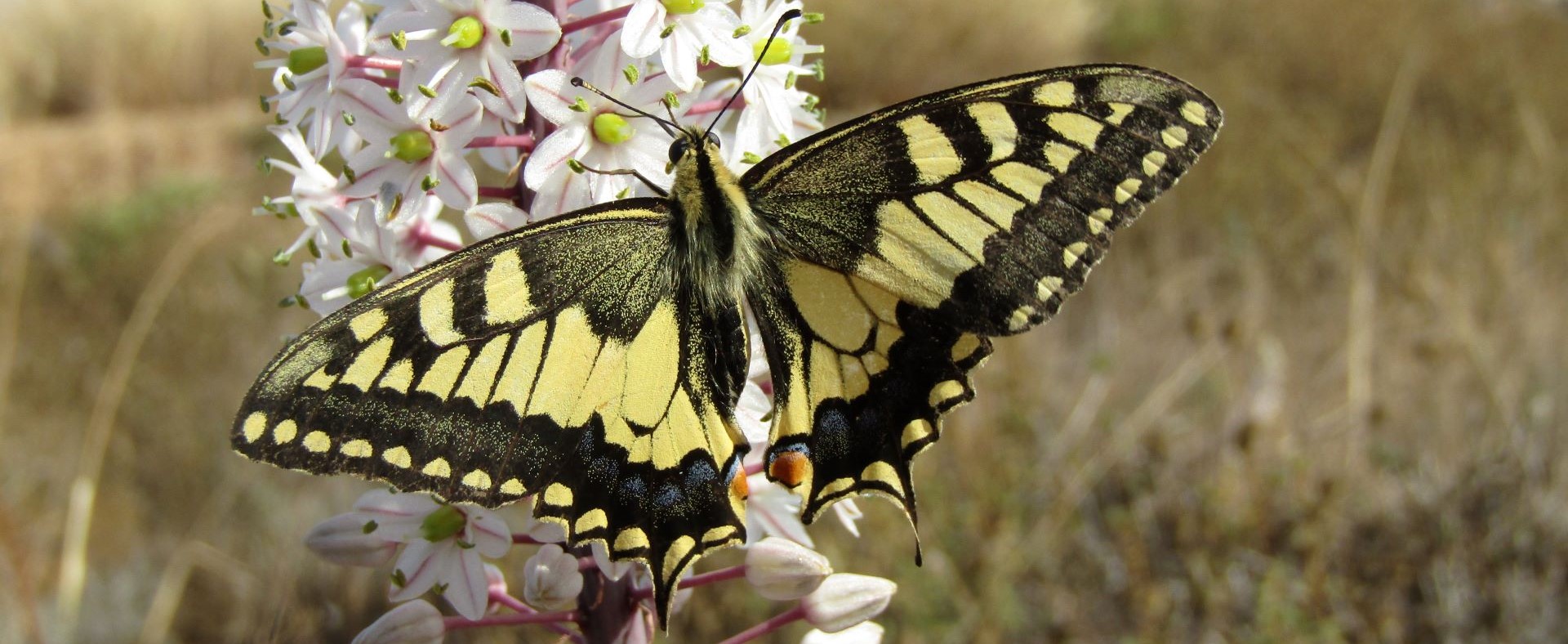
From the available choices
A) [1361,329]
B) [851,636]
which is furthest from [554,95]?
[1361,329]

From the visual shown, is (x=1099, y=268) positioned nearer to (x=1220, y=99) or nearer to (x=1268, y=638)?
(x=1220, y=99)

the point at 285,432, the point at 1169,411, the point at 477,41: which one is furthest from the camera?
the point at 1169,411

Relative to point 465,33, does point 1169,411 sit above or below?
above

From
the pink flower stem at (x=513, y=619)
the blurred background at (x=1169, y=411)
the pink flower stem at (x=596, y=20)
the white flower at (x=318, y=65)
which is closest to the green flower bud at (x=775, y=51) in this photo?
the pink flower stem at (x=596, y=20)

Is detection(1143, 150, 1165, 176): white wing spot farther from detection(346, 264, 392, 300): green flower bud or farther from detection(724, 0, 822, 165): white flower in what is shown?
detection(346, 264, 392, 300): green flower bud

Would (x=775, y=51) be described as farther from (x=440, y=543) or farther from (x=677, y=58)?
(x=440, y=543)

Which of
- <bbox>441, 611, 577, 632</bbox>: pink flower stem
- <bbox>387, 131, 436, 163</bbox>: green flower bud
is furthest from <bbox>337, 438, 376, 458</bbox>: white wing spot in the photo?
<bbox>387, 131, 436, 163</bbox>: green flower bud
